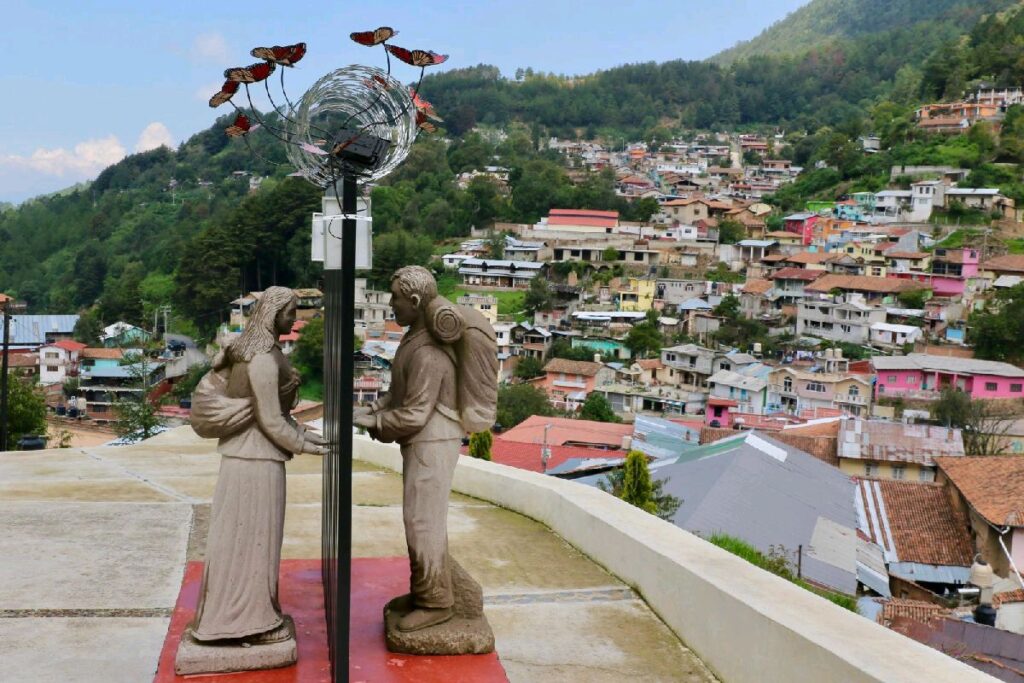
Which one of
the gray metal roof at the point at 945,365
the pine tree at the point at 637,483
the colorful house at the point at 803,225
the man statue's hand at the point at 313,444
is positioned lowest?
the gray metal roof at the point at 945,365

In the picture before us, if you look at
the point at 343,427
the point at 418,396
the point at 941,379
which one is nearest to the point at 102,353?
the point at 941,379

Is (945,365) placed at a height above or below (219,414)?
below

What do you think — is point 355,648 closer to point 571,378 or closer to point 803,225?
point 571,378

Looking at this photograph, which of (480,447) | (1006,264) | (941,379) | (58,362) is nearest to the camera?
(480,447)

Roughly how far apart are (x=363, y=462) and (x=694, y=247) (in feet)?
158

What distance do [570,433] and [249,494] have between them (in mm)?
19744

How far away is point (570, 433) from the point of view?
22750 mm

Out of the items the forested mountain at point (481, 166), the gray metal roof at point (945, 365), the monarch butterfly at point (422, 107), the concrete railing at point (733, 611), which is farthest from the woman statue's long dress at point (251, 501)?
the forested mountain at point (481, 166)

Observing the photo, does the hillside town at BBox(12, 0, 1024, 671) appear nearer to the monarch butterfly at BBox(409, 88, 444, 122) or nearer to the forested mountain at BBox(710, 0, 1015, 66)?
the monarch butterfly at BBox(409, 88, 444, 122)

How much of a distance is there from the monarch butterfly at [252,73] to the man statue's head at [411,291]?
0.75 m

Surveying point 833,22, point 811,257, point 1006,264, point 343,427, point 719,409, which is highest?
point 833,22

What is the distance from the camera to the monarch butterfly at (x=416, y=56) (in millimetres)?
2881

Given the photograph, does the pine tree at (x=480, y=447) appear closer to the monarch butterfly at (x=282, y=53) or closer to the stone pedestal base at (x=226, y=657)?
the stone pedestal base at (x=226, y=657)

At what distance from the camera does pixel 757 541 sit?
1193 centimetres
